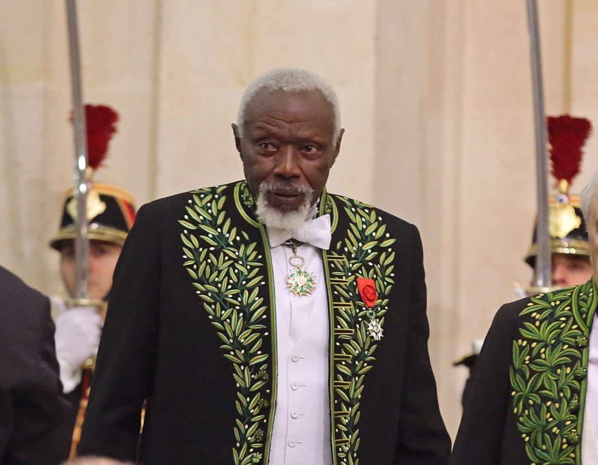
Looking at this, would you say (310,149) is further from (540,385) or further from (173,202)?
(540,385)

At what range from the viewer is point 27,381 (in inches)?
148

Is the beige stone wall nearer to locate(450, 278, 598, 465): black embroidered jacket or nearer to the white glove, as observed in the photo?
the white glove

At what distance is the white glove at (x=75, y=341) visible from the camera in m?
6.21

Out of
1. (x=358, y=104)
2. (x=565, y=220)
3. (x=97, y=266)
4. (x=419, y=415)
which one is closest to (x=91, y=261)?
(x=97, y=266)

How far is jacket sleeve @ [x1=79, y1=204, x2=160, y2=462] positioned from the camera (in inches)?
163

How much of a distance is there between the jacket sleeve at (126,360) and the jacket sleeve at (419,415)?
2.17 feet

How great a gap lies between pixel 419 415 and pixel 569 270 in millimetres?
2033

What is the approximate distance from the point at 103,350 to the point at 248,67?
273 cm

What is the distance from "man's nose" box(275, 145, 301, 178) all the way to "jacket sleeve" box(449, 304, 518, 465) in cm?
68

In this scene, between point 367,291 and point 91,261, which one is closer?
point 367,291

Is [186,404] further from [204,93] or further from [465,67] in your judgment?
[465,67]

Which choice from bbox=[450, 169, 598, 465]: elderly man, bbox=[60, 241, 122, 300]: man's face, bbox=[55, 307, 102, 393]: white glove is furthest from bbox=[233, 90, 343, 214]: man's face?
bbox=[60, 241, 122, 300]: man's face

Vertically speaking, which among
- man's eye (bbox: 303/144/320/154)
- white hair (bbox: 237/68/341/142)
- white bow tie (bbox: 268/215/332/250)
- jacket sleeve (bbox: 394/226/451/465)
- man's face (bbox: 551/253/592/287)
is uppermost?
white hair (bbox: 237/68/341/142)

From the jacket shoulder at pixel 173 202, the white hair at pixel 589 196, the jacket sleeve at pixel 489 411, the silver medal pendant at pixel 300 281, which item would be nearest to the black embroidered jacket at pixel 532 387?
the jacket sleeve at pixel 489 411
